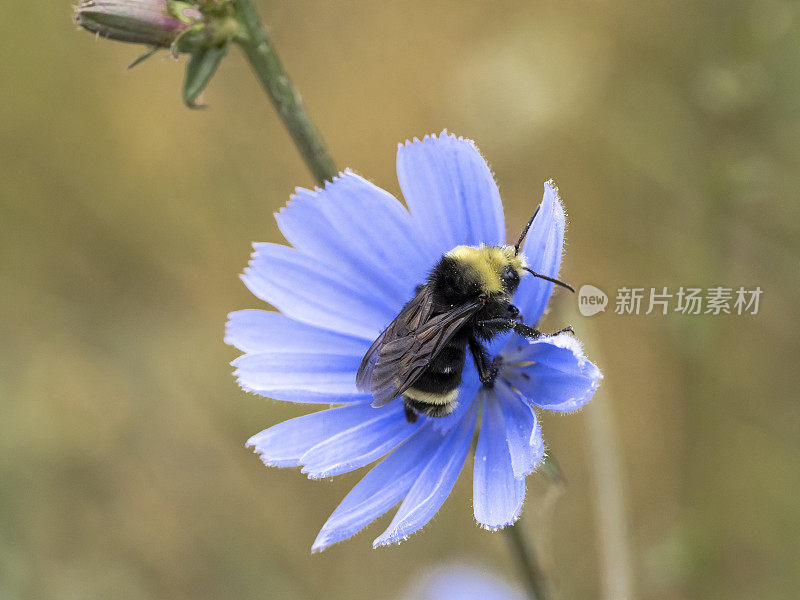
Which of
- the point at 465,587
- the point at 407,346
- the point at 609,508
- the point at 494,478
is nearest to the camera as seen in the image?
the point at 494,478

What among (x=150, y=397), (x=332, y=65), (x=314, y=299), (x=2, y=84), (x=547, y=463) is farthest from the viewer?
(x=332, y=65)

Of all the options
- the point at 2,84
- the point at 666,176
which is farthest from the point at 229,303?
the point at 666,176

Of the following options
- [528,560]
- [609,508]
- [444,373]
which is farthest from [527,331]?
[609,508]

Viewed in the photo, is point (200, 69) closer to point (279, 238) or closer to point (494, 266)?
point (494, 266)

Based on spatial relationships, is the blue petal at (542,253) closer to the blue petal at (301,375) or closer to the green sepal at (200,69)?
the blue petal at (301,375)

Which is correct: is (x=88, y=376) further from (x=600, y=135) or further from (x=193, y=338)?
(x=600, y=135)

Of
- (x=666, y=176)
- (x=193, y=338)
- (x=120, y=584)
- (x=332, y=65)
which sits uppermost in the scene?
(x=332, y=65)

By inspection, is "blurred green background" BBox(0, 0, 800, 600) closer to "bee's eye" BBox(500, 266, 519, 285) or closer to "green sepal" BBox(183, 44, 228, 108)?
"bee's eye" BBox(500, 266, 519, 285)
